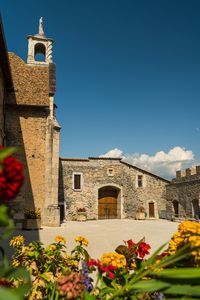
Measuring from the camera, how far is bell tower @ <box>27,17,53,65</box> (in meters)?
18.5

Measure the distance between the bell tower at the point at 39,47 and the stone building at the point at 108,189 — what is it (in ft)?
24.8

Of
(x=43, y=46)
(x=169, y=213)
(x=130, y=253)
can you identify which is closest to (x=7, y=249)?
(x=130, y=253)

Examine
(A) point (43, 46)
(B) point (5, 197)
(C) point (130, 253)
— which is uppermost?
(A) point (43, 46)

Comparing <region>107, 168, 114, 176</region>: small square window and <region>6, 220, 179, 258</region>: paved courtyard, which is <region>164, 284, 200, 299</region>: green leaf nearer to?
Answer: <region>6, 220, 179, 258</region>: paved courtyard

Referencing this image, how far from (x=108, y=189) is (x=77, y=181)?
2811 millimetres

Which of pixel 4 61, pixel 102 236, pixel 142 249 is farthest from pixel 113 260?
pixel 4 61

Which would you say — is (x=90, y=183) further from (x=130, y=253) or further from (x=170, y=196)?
(x=130, y=253)

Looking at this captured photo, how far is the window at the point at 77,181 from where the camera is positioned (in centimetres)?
2188

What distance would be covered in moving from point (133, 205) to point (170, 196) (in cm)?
330

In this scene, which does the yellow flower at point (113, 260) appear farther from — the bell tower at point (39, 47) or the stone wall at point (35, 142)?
the bell tower at point (39, 47)

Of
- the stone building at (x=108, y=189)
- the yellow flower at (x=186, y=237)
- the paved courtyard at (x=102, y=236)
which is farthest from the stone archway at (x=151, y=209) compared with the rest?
the yellow flower at (x=186, y=237)

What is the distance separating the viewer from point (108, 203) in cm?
2275

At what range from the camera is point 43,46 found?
19500 mm

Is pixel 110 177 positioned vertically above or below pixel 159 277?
above
